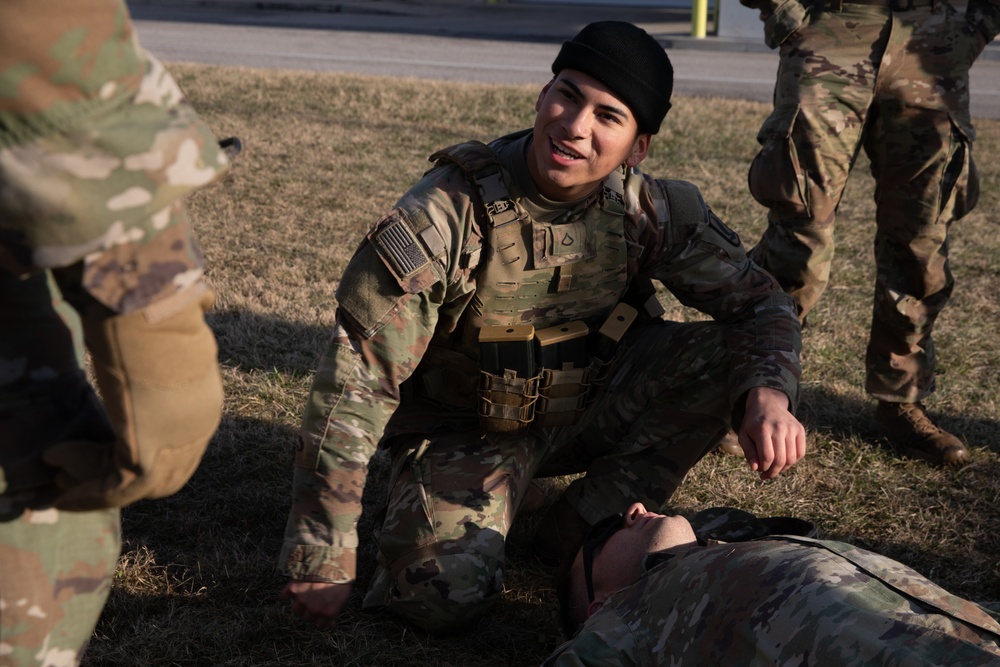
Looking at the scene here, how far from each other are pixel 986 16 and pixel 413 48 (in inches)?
437

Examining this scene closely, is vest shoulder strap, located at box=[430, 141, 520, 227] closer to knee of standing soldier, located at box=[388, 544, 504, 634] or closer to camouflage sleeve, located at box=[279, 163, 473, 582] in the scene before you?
camouflage sleeve, located at box=[279, 163, 473, 582]

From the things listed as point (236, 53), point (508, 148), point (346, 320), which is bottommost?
point (236, 53)

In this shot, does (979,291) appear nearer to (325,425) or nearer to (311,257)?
(311,257)

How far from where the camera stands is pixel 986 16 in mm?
3539

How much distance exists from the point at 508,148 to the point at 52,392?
5.34 ft

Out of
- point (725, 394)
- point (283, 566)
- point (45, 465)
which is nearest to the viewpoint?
point (45, 465)

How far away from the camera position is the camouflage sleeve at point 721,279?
110 inches

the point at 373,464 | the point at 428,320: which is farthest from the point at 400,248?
the point at 373,464

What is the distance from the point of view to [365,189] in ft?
21.4

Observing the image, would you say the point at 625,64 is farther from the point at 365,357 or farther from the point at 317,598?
the point at 317,598

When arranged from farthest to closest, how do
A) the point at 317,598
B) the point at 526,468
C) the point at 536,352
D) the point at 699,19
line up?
the point at 699,19 < the point at 526,468 < the point at 536,352 < the point at 317,598

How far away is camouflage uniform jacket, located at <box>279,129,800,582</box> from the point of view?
2.30m

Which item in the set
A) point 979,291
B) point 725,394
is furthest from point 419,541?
point 979,291

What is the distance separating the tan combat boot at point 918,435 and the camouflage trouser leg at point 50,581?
285cm
